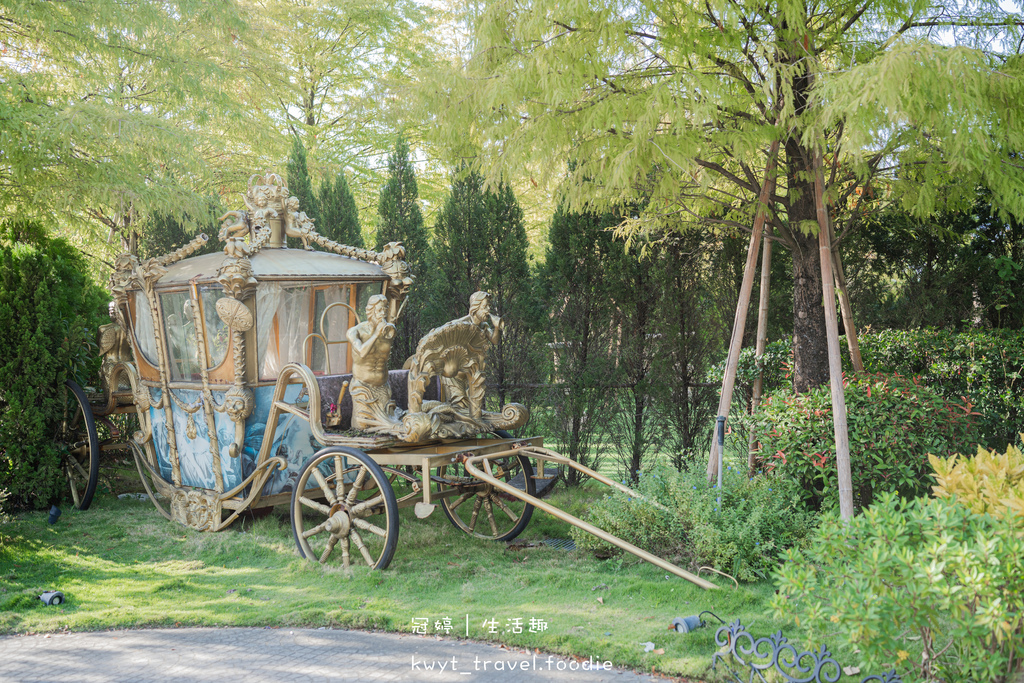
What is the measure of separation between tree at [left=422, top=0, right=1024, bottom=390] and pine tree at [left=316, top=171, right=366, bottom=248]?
3782 mm

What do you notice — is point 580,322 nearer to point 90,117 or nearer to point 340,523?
point 340,523

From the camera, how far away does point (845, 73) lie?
408 cm

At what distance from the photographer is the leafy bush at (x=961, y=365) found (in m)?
6.07

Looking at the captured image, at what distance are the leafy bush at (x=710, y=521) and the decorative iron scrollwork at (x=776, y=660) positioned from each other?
3.21 feet

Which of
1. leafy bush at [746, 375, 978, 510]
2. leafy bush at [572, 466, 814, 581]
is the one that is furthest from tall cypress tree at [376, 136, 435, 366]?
leafy bush at [746, 375, 978, 510]

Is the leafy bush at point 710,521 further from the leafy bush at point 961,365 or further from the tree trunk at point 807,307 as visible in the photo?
the leafy bush at point 961,365

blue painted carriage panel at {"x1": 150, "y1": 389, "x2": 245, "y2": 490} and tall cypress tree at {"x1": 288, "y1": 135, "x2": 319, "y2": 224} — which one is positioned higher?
tall cypress tree at {"x1": 288, "y1": 135, "x2": 319, "y2": 224}

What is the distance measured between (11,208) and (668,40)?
7483 mm

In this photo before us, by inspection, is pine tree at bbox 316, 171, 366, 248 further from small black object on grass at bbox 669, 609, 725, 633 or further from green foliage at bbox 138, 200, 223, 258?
small black object on grass at bbox 669, 609, 725, 633

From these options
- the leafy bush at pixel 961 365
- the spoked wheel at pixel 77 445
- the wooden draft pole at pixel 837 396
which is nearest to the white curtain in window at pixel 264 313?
the spoked wheel at pixel 77 445

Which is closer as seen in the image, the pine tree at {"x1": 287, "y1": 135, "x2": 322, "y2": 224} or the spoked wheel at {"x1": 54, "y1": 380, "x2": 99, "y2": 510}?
the spoked wheel at {"x1": 54, "y1": 380, "x2": 99, "y2": 510}

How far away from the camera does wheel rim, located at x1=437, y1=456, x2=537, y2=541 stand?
18.7 ft

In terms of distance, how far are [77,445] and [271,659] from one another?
426 cm

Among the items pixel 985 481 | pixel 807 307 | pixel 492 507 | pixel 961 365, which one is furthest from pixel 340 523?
pixel 961 365
